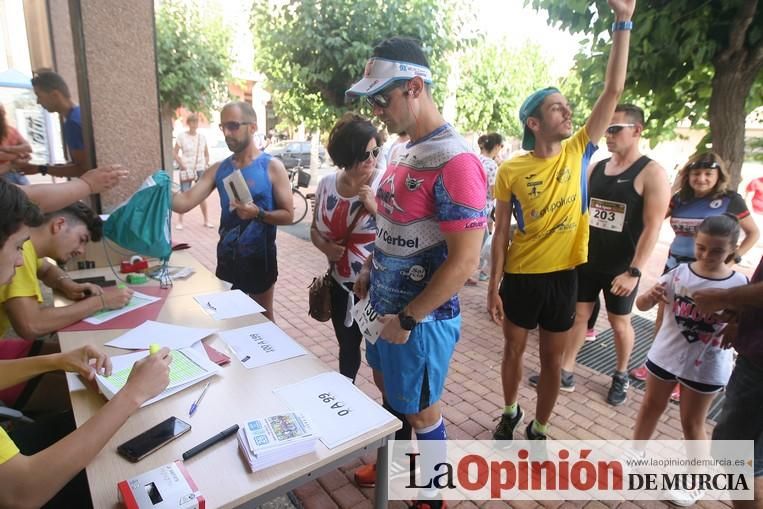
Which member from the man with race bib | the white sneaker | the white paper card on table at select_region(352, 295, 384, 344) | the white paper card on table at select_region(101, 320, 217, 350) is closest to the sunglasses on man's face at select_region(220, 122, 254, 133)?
the white paper card on table at select_region(101, 320, 217, 350)

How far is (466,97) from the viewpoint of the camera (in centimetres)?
1109

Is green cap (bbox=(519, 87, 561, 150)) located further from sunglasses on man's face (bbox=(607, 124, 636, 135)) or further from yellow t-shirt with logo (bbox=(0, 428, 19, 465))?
yellow t-shirt with logo (bbox=(0, 428, 19, 465))

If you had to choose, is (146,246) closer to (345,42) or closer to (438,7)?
→ (345,42)

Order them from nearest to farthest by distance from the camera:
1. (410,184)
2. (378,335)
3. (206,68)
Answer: (410,184), (378,335), (206,68)

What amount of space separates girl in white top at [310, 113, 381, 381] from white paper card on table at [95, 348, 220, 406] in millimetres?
950

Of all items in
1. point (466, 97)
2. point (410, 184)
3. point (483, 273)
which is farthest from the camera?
point (466, 97)

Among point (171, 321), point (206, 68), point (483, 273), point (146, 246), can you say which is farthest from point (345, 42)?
point (206, 68)

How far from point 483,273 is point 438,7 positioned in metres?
3.52

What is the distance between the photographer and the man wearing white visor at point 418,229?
1.68 meters

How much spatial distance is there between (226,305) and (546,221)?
180 centimetres

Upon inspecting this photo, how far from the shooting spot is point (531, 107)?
2.45 m

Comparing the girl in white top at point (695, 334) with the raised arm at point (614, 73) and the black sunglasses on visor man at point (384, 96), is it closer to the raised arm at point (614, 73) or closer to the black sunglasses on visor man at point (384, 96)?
the raised arm at point (614, 73)

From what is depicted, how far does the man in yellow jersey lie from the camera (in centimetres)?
240

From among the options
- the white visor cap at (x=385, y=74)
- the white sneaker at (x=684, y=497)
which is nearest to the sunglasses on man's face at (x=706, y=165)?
the white sneaker at (x=684, y=497)
